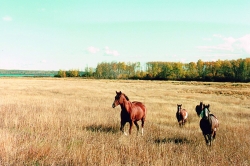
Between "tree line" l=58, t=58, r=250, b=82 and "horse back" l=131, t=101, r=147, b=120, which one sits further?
"tree line" l=58, t=58, r=250, b=82

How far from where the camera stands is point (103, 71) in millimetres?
174875

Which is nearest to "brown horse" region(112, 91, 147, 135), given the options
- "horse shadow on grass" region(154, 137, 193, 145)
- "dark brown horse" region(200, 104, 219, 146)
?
"horse shadow on grass" region(154, 137, 193, 145)

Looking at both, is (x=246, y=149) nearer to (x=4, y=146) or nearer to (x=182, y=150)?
(x=182, y=150)

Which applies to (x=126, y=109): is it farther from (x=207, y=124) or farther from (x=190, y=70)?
(x=190, y=70)

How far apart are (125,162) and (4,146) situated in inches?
133

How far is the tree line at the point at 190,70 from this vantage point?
4496 inches

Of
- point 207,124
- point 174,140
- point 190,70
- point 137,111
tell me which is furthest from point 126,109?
point 190,70

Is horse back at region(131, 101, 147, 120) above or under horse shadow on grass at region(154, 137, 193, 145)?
above

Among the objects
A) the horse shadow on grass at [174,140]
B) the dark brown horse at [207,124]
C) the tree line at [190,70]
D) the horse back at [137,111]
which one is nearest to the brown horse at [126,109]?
the horse back at [137,111]

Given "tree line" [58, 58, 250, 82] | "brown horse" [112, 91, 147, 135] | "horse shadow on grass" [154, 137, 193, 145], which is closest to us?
"horse shadow on grass" [154, 137, 193, 145]

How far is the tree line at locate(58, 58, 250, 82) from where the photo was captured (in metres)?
114

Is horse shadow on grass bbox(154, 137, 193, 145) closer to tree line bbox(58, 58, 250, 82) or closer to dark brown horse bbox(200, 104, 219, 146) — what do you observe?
dark brown horse bbox(200, 104, 219, 146)

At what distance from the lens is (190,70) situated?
15850 cm

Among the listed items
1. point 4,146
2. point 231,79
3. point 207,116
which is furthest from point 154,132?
point 231,79
